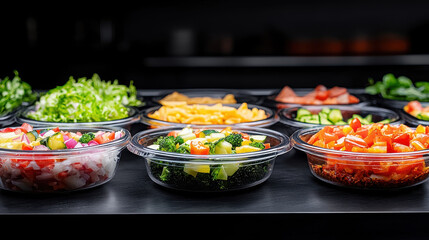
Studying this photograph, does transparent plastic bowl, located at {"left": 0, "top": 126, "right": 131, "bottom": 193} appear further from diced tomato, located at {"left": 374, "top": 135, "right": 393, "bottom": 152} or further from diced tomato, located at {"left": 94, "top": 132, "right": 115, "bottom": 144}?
diced tomato, located at {"left": 374, "top": 135, "right": 393, "bottom": 152}

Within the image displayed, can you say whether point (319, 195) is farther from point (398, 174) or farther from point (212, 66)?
point (212, 66)

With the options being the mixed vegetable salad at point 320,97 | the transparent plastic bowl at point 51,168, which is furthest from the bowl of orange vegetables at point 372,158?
the mixed vegetable salad at point 320,97

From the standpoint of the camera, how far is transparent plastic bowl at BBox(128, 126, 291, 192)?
158 centimetres

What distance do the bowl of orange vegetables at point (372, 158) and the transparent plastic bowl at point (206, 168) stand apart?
0.49ft

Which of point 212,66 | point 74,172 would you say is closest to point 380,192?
point 74,172

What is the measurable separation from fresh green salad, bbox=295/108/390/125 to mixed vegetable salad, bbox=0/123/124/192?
1.07 meters

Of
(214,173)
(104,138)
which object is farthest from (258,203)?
(104,138)

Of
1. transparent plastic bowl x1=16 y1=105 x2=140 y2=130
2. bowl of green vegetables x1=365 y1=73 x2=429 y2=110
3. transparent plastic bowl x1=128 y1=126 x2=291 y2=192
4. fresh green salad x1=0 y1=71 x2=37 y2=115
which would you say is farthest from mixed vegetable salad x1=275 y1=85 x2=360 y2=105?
fresh green salad x1=0 y1=71 x2=37 y2=115

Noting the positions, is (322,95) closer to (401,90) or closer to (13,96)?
(401,90)

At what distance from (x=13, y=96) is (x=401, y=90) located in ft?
7.73

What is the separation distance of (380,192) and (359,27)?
2796 mm

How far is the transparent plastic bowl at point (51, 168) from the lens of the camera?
157 cm

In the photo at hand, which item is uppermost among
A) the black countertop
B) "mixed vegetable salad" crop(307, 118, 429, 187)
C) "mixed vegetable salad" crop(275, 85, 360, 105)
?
"mixed vegetable salad" crop(307, 118, 429, 187)

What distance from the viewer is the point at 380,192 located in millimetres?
1648
